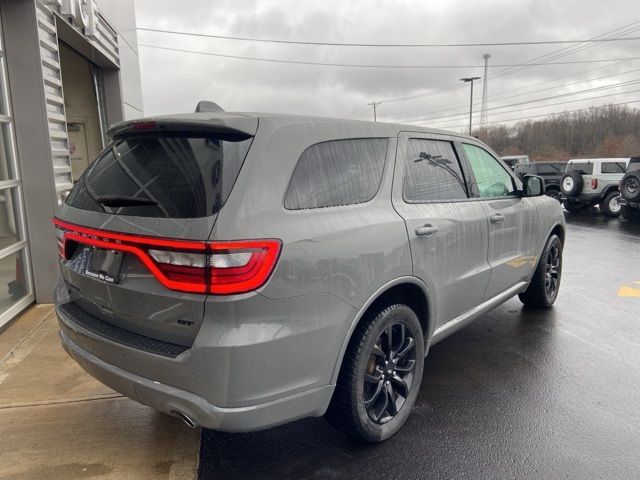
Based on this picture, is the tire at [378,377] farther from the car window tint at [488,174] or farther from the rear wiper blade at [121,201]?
the car window tint at [488,174]

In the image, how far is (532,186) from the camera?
4402 mm

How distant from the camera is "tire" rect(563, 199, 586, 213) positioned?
15336mm

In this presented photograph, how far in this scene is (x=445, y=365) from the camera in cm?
376

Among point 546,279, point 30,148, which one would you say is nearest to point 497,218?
point 546,279

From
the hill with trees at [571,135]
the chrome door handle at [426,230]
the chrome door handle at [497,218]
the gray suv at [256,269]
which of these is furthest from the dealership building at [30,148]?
the hill with trees at [571,135]

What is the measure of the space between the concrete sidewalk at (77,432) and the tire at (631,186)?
1298 centimetres

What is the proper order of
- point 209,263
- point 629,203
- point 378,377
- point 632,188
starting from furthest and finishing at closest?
point 629,203 < point 632,188 < point 378,377 < point 209,263

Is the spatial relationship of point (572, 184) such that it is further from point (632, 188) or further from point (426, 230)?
point (426, 230)

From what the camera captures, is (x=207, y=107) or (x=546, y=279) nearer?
(x=207, y=107)

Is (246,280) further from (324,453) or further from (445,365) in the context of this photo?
(445,365)

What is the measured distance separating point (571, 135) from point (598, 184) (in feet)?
168

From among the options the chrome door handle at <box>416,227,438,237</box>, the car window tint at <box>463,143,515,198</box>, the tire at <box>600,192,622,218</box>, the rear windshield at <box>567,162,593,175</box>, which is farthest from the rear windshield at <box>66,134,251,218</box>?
the rear windshield at <box>567,162,593,175</box>

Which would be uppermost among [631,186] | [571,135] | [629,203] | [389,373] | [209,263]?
[571,135]

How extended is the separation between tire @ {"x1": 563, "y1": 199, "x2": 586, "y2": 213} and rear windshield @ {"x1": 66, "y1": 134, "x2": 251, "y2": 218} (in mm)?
15826
